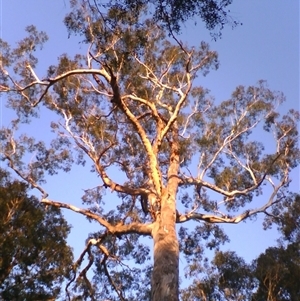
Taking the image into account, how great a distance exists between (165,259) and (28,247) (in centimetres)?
567

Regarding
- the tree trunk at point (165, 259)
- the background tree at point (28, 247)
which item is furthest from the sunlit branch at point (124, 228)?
the background tree at point (28, 247)

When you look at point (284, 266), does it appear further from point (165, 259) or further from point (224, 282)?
point (165, 259)

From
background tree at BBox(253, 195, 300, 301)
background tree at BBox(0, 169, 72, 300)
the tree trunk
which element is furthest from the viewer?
background tree at BBox(253, 195, 300, 301)

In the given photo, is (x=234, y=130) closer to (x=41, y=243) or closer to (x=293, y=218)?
(x=293, y=218)

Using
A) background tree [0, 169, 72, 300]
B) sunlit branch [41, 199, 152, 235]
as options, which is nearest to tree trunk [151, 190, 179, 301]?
sunlit branch [41, 199, 152, 235]

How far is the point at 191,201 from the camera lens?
37.8 feet

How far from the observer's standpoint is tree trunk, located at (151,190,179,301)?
5707 millimetres

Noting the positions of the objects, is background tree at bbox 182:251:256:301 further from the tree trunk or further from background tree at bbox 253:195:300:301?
the tree trunk

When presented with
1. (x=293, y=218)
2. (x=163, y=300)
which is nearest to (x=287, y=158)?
(x=293, y=218)

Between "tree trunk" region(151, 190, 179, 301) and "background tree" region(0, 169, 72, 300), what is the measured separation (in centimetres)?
482

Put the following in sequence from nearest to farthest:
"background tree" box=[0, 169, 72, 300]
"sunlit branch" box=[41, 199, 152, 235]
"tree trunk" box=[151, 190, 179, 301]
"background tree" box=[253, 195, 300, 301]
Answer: "tree trunk" box=[151, 190, 179, 301] → "sunlit branch" box=[41, 199, 152, 235] → "background tree" box=[0, 169, 72, 300] → "background tree" box=[253, 195, 300, 301]

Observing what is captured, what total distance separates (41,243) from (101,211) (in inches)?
64.7

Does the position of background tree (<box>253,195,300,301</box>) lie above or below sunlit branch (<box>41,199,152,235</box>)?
above

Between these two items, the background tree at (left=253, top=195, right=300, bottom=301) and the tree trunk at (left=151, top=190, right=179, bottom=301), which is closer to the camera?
the tree trunk at (left=151, top=190, right=179, bottom=301)
